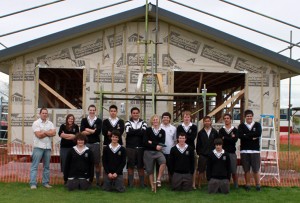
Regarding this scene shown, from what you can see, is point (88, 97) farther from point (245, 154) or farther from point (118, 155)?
point (245, 154)

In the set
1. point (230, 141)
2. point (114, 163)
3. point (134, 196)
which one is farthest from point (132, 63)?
point (134, 196)

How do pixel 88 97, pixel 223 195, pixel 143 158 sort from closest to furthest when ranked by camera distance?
pixel 223 195
pixel 143 158
pixel 88 97

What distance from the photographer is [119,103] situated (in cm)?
1119

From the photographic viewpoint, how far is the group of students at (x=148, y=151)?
8195 millimetres

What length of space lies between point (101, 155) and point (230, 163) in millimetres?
2675

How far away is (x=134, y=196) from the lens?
7742 millimetres

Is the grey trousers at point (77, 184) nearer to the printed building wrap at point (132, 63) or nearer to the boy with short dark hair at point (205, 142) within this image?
the boy with short dark hair at point (205, 142)

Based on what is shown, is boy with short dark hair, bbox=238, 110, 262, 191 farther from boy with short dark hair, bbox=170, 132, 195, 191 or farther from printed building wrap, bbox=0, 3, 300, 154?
printed building wrap, bbox=0, 3, 300, 154

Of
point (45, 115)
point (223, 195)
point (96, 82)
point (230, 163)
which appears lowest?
point (223, 195)

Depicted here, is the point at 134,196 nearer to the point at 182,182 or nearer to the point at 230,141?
the point at 182,182

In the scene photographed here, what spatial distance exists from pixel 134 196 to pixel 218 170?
5.60ft

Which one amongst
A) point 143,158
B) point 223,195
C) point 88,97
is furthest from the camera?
point 88,97

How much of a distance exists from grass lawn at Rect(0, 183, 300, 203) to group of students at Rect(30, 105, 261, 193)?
206mm

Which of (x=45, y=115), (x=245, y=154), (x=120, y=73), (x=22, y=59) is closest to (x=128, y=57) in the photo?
(x=120, y=73)
